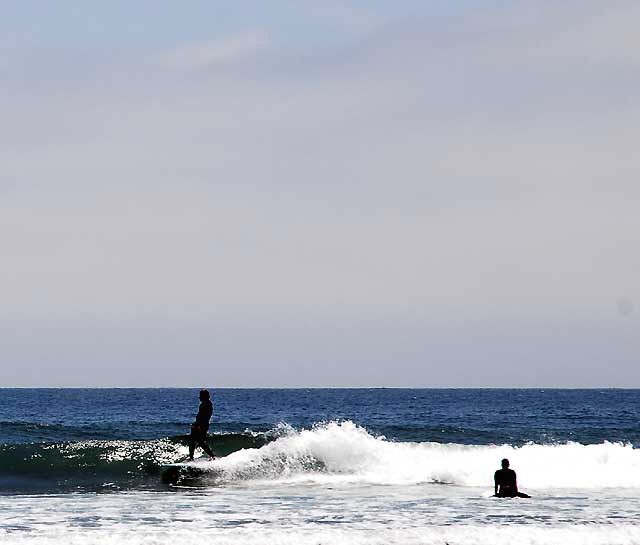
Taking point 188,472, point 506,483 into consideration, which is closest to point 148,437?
point 188,472

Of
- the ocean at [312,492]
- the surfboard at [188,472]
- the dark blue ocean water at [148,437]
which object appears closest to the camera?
the ocean at [312,492]

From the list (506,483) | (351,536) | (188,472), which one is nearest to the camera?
(351,536)

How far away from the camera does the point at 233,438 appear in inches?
1405

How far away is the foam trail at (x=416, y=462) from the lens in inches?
1046

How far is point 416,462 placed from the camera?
95.9ft

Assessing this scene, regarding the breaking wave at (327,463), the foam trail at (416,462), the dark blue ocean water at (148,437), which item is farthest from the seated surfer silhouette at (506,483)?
the dark blue ocean water at (148,437)

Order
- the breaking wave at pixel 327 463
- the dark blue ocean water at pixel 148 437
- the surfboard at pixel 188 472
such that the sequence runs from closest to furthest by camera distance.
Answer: the surfboard at pixel 188 472, the breaking wave at pixel 327 463, the dark blue ocean water at pixel 148 437

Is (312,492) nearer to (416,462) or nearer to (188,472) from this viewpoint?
(188,472)

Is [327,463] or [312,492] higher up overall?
[327,463]

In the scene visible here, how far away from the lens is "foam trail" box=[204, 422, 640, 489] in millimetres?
26562

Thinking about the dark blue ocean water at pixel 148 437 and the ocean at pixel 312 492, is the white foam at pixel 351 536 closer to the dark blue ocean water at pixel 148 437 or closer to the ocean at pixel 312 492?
the ocean at pixel 312 492

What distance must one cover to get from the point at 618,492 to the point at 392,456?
299 inches

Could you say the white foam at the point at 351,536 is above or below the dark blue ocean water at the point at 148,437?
below

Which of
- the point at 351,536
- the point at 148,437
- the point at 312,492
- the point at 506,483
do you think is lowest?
the point at 351,536
